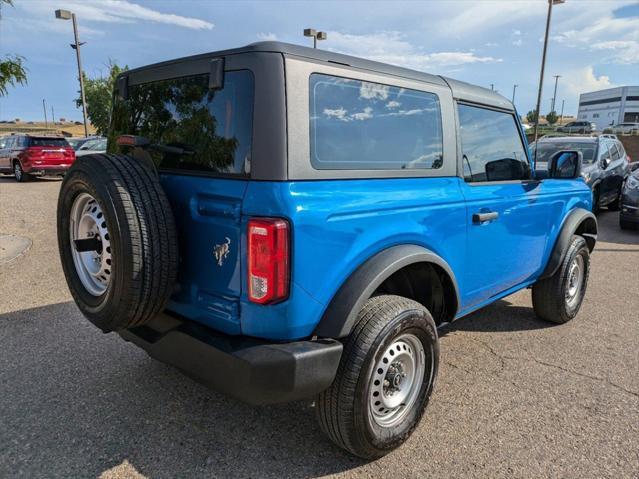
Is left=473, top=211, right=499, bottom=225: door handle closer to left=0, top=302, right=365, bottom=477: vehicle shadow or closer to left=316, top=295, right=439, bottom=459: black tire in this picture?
left=316, top=295, right=439, bottom=459: black tire

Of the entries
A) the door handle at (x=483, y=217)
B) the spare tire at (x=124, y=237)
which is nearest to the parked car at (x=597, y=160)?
the door handle at (x=483, y=217)

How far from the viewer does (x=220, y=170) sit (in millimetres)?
2193

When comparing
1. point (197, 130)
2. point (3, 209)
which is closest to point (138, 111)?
point (197, 130)

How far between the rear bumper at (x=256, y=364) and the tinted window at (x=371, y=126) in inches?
33.2

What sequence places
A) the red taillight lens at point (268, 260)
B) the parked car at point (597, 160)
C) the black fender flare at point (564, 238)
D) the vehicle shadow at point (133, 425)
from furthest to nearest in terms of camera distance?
the parked car at point (597, 160)
the black fender flare at point (564, 238)
the vehicle shadow at point (133, 425)
the red taillight lens at point (268, 260)

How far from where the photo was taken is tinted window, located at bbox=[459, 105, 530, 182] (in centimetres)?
312

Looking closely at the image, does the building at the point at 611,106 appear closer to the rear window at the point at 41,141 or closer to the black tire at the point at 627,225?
the black tire at the point at 627,225

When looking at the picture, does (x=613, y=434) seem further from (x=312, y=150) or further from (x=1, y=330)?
(x=1, y=330)

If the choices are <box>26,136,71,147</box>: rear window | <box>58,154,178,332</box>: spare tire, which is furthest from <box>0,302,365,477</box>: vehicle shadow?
<box>26,136,71,147</box>: rear window

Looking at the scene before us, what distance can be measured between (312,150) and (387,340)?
100 centimetres

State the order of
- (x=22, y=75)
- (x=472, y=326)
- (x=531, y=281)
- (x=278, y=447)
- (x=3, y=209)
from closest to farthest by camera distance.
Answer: (x=278, y=447)
(x=531, y=281)
(x=472, y=326)
(x=22, y=75)
(x=3, y=209)

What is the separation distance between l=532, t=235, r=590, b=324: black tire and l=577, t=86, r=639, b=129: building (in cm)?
9732

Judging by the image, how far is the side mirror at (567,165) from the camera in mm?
3922

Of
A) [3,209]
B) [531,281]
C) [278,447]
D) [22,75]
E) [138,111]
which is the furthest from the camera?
→ [3,209]
